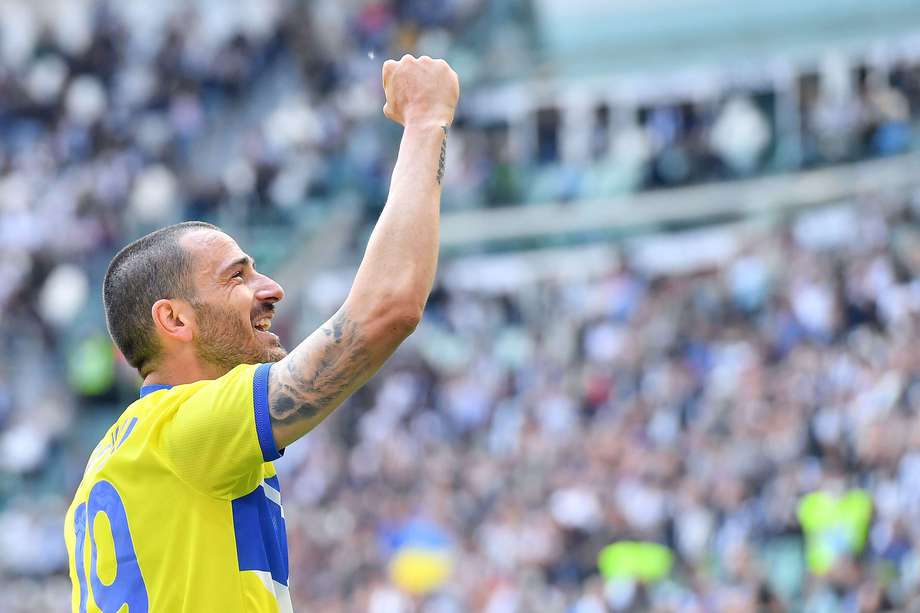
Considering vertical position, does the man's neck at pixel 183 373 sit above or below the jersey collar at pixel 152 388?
above

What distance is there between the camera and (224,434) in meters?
2.83

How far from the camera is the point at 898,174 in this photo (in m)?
14.9

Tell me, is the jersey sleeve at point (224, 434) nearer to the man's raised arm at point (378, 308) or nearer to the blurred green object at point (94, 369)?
the man's raised arm at point (378, 308)

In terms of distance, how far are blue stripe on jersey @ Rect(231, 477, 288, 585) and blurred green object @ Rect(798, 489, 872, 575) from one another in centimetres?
751

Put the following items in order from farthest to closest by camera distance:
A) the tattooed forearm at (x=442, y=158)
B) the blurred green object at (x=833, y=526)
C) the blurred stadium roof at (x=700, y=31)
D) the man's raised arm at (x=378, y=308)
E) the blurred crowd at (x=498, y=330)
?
the blurred stadium roof at (x=700, y=31)
the blurred crowd at (x=498, y=330)
the blurred green object at (x=833, y=526)
the tattooed forearm at (x=442, y=158)
the man's raised arm at (x=378, y=308)

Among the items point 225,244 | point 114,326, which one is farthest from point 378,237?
point 114,326

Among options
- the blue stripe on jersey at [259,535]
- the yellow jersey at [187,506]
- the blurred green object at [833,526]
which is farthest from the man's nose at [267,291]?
the blurred green object at [833,526]

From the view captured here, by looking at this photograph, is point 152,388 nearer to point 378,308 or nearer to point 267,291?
point 267,291

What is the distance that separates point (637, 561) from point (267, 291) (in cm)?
827

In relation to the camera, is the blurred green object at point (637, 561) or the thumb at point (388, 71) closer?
the thumb at point (388, 71)

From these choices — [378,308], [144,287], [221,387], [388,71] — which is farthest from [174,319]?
[388,71]

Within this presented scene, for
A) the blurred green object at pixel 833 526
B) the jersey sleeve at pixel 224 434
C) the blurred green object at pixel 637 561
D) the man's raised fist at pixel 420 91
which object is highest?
the man's raised fist at pixel 420 91

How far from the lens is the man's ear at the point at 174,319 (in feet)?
10.2

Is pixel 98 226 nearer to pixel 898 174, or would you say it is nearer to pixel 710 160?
pixel 710 160
